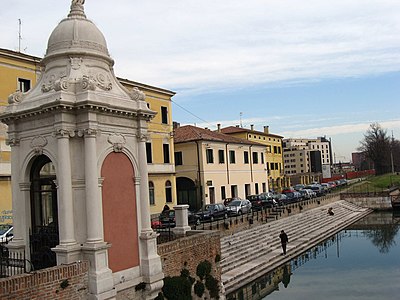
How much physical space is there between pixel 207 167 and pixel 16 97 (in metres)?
29.7

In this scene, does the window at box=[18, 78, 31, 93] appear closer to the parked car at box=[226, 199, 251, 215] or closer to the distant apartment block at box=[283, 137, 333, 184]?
the parked car at box=[226, 199, 251, 215]

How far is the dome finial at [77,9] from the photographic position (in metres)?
10.9

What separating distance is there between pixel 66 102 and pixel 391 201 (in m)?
50.8

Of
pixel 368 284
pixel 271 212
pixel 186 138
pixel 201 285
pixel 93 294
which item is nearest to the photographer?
pixel 93 294

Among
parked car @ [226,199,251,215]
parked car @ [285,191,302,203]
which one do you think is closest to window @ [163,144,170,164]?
parked car @ [226,199,251,215]

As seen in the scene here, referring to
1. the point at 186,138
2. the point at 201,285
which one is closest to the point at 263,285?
the point at 201,285

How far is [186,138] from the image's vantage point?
40.6m

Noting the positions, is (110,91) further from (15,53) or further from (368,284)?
(15,53)

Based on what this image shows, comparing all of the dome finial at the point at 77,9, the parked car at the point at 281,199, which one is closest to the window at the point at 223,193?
the parked car at the point at 281,199

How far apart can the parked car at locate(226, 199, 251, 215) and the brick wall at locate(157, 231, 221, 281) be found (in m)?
15.6

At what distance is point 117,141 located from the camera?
10656 millimetres

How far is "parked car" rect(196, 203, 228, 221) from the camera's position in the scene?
93.0 ft

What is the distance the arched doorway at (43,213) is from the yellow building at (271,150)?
4448 cm

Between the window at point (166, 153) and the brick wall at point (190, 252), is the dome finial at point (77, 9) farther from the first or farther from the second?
the window at point (166, 153)
